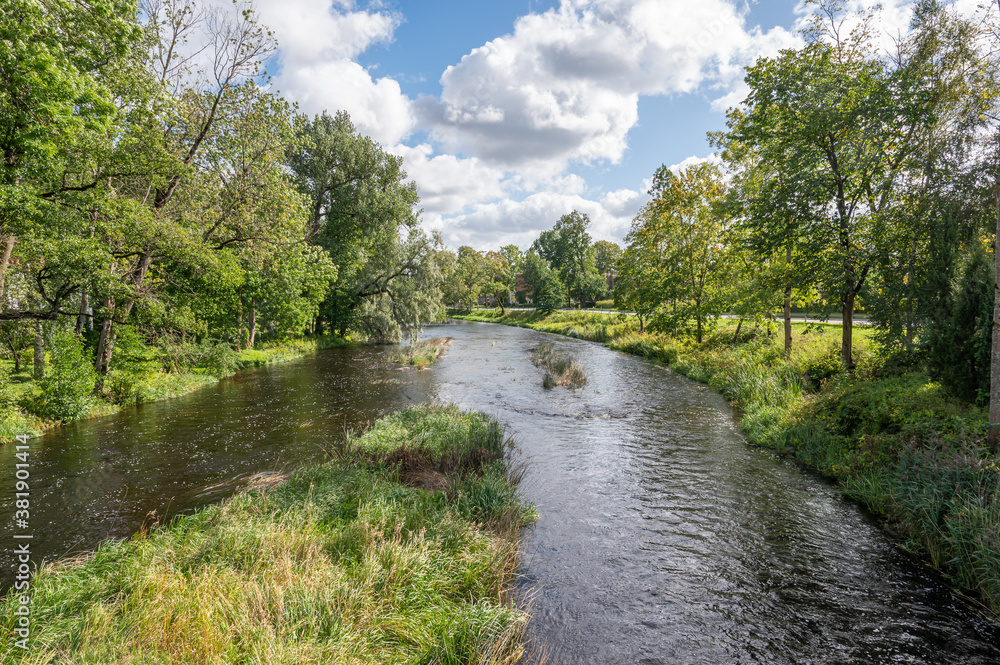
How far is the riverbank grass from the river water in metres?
0.86

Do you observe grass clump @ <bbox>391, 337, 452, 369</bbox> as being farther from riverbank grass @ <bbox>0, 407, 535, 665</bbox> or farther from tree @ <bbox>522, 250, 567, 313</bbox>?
tree @ <bbox>522, 250, 567, 313</bbox>

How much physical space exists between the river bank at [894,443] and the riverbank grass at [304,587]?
19.5ft

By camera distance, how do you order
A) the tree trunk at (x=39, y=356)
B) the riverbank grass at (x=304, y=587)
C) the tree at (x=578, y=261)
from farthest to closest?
the tree at (x=578, y=261) < the tree trunk at (x=39, y=356) < the riverbank grass at (x=304, y=587)

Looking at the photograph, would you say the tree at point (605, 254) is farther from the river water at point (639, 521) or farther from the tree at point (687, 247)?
the river water at point (639, 521)

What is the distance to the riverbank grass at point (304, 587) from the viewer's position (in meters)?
3.55

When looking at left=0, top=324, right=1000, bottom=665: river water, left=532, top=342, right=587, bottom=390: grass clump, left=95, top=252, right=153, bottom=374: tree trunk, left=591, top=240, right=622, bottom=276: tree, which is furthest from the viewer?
left=591, top=240, right=622, bottom=276: tree

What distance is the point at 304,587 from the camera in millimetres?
4305

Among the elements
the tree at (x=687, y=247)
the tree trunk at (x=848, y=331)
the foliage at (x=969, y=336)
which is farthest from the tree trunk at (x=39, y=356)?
the tree at (x=687, y=247)

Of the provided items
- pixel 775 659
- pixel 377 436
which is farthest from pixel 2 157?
pixel 775 659

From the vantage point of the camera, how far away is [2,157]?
30.8 feet

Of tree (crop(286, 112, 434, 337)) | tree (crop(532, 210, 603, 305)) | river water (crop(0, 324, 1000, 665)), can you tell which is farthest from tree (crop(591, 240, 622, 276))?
river water (crop(0, 324, 1000, 665))

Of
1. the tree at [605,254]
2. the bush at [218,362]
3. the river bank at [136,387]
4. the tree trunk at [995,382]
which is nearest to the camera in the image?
the tree trunk at [995,382]

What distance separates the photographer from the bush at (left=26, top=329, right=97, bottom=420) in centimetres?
1205

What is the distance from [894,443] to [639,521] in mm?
5293
